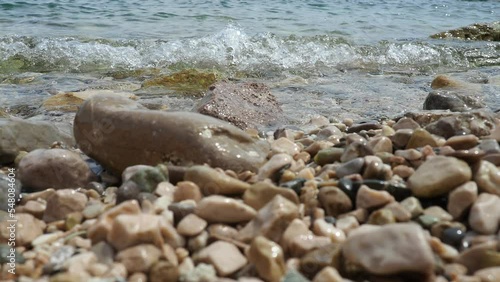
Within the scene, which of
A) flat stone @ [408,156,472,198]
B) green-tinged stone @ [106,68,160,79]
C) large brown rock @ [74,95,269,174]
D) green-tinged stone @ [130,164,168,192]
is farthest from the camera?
green-tinged stone @ [106,68,160,79]

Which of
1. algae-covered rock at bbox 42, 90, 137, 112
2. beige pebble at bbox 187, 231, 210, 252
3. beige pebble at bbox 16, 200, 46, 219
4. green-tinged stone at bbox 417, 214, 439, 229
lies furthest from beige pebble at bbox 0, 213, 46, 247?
algae-covered rock at bbox 42, 90, 137, 112

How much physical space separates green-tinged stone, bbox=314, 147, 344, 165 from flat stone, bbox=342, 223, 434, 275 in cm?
117

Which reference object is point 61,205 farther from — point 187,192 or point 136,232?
point 136,232

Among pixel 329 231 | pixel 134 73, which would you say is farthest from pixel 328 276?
pixel 134 73

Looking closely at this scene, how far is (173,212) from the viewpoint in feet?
6.76

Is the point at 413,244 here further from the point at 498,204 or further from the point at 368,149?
the point at 368,149

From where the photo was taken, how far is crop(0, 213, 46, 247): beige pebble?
2.07 metres

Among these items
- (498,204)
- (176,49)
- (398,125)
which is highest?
(498,204)

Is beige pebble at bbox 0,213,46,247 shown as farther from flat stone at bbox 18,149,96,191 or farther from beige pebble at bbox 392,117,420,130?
beige pebble at bbox 392,117,420,130

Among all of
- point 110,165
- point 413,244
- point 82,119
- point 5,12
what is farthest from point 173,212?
point 5,12

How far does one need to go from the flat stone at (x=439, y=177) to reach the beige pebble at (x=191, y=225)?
86 cm

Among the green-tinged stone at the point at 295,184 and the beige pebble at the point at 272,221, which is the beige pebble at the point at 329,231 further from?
the green-tinged stone at the point at 295,184

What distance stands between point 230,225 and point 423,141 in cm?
127

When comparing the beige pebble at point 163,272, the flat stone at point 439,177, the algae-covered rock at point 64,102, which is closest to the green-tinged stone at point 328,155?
the flat stone at point 439,177
